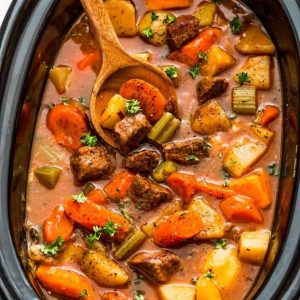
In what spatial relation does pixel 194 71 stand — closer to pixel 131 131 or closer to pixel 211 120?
pixel 211 120

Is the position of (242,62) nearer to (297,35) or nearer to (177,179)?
(297,35)

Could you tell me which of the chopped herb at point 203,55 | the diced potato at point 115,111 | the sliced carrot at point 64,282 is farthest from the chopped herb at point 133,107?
the sliced carrot at point 64,282

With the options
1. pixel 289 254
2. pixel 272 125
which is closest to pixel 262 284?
pixel 289 254

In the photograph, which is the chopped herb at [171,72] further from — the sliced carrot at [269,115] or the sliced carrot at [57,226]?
the sliced carrot at [57,226]

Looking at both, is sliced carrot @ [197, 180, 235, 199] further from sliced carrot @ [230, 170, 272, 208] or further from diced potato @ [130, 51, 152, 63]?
diced potato @ [130, 51, 152, 63]

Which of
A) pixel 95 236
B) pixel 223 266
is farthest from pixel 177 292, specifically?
pixel 95 236

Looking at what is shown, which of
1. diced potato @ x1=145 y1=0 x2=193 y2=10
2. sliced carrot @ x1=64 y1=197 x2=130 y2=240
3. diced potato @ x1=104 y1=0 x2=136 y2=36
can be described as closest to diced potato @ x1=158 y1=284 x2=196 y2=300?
sliced carrot @ x1=64 y1=197 x2=130 y2=240

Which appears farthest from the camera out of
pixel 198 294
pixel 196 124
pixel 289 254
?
pixel 196 124
